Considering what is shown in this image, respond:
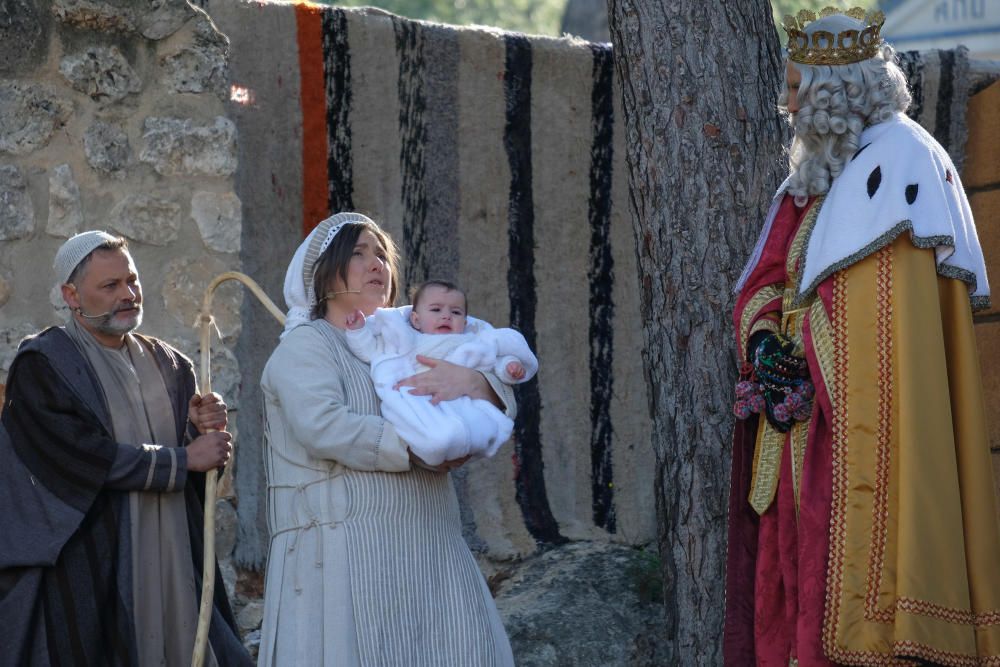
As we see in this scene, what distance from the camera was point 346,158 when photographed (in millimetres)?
5770

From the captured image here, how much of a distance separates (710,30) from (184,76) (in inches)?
67.6

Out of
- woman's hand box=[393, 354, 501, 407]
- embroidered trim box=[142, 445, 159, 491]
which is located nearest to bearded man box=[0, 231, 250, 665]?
embroidered trim box=[142, 445, 159, 491]

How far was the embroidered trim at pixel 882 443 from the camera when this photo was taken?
352 centimetres

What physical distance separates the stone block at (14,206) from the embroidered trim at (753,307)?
234 centimetres

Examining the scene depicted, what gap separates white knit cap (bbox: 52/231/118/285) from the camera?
14.3 feet

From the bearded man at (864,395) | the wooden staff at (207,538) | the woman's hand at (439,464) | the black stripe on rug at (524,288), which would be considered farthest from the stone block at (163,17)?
the bearded man at (864,395)

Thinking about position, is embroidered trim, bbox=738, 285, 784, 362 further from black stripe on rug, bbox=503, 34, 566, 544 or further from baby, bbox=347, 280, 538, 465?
black stripe on rug, bbox=503, 34, 566, 544

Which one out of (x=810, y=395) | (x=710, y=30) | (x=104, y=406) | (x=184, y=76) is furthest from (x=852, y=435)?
(x=184, y=76)

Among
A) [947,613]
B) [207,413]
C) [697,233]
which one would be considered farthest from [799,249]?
[207,413]

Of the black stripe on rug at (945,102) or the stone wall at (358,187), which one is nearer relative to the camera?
the stone wall at (358,187)

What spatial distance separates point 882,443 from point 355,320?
4.74 feet

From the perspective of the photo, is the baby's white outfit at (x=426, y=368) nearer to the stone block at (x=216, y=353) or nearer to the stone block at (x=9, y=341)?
the stone block at (x=216, y=353)

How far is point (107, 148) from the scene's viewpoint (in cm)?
490

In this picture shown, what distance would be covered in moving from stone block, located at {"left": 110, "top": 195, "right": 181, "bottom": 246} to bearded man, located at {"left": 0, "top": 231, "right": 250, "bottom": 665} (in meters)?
0.50
